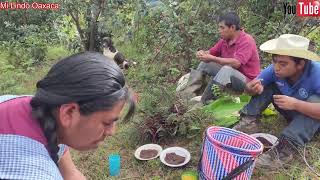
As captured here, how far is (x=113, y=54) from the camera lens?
6207mm

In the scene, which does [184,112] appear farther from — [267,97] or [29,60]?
[29,60]

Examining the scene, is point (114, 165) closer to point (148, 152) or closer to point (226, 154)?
point (148, 152)

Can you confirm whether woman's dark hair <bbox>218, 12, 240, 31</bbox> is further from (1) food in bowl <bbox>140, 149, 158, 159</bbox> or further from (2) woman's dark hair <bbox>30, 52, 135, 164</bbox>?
(2) woman's dark hair <bbox>30, 52, 135, 164</bbox>

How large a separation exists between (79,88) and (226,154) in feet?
5.48

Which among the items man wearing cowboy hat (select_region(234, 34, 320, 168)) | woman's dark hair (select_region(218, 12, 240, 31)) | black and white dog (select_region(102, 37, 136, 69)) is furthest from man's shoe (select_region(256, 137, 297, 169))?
black and white dog (select_region(102, 37, 136, 69))

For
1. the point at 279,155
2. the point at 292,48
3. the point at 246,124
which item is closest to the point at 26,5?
the point at 246,124

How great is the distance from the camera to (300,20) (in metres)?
5.67

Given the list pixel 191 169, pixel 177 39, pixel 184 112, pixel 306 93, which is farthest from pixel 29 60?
pixel 306 93

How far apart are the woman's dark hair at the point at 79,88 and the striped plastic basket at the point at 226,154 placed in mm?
1479

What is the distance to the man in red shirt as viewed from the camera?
4.21m

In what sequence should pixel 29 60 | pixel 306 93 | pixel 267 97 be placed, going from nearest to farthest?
1. pixel 306 93
2. pixel 267 97
3. pixel 29 60

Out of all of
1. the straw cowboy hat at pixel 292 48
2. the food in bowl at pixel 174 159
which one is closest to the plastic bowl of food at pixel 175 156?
the food in bowl at pixel 174 159

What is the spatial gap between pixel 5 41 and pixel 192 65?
3.28 m

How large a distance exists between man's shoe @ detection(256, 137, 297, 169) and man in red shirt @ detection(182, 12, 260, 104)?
0.96 m
